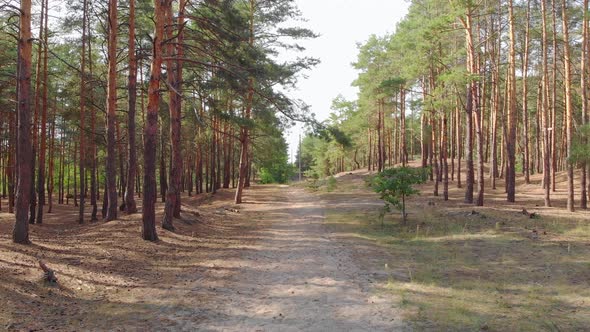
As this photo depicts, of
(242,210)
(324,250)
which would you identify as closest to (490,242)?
(324,250)

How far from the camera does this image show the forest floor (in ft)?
19.1

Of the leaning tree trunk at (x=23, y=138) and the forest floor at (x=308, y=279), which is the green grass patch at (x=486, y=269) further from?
the leaning tree trunk at (x=23, y=138)

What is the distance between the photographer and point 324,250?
1093cm

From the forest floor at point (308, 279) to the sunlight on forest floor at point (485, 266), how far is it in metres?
0.03

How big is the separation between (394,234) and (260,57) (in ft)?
25.2

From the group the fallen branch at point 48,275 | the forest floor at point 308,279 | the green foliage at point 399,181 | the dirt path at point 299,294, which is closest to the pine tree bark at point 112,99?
the forest floor at point 308,279

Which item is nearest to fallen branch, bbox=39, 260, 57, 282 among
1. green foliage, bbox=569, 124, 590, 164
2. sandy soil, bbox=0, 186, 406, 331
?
sandy soil, bbox=0, 186, 406, 331

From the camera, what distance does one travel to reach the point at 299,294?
7129 millimetres

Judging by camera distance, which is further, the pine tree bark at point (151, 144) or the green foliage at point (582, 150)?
the green foliage at point (582, 150)

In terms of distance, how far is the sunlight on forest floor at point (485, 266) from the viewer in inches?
238

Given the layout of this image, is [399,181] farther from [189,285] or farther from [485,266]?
[189,285]

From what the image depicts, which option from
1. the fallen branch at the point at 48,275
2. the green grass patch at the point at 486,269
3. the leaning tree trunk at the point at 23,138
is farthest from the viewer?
the leaning tree trunk at the point at 23,138

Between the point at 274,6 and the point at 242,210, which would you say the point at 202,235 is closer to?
the point at 242,210

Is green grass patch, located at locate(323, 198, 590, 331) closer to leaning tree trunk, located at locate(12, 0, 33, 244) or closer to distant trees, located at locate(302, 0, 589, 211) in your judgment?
distant trees, located at locate(302, 0, 589, 211)
